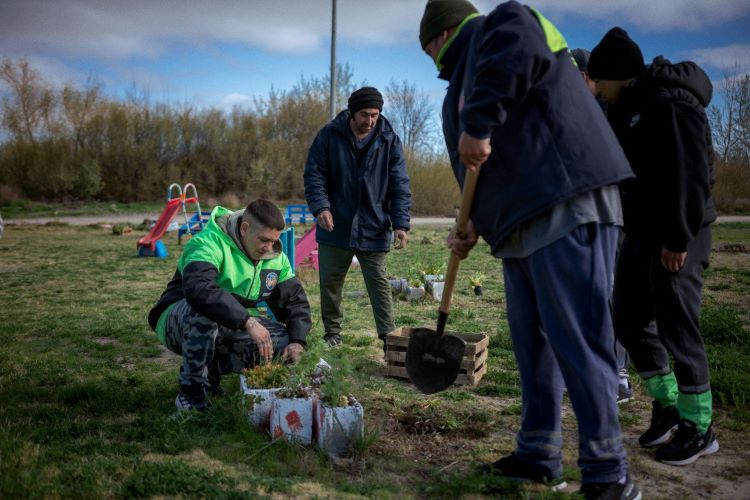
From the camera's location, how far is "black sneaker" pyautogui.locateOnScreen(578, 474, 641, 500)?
2.58m

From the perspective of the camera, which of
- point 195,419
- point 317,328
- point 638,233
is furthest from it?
point 317,328

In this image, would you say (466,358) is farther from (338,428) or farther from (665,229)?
(665,229)

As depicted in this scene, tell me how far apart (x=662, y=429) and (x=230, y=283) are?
2.63 m

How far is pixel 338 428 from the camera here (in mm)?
3256

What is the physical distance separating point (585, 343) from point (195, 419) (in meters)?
2.24

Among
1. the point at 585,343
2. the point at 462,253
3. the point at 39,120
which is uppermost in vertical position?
the point at 39,120

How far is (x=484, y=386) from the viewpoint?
4512 mm

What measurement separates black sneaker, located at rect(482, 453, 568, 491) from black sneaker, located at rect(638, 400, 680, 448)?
82cm

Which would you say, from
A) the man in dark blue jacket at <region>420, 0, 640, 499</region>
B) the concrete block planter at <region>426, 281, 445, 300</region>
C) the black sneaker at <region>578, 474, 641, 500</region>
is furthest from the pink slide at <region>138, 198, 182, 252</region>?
the black sneaker at <region>578, 474, 641, 500</region>

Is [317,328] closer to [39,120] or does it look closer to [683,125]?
[683,125]

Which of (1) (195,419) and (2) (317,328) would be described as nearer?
(1) (195,419)

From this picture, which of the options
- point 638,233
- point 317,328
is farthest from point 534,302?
point 317,328

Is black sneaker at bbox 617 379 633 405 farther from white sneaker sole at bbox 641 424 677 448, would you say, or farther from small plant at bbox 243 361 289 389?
small plant at bbox 243 361 289 389

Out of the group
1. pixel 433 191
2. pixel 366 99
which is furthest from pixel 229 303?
pixel 433 191
